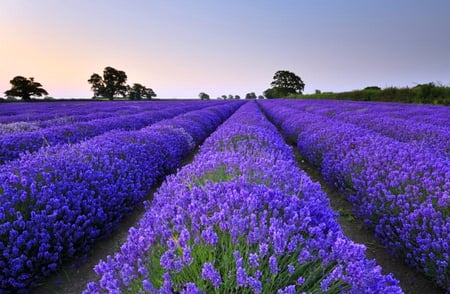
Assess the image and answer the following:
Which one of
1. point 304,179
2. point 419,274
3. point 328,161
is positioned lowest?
point 419,274

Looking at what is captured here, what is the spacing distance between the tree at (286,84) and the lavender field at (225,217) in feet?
232

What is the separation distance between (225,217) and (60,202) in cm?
195

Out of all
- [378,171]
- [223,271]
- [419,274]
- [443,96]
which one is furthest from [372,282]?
[443,96]

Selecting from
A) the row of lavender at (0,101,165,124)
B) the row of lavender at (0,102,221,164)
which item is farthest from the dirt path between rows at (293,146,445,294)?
the row of lavender at (0,101,165,124)

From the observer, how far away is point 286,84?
248 ft

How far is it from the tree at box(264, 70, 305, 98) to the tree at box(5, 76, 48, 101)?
49.8 metres

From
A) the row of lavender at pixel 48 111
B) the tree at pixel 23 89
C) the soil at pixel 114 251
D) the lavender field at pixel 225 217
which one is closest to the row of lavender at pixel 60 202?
the lavender field at pixel 225 217

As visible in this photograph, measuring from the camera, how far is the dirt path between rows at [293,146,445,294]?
2.59 meters

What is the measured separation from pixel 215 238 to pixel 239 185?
79cm

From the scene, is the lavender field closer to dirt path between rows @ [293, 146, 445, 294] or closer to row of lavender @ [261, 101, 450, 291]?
row of lavender @ [261, 101, 450, 291]

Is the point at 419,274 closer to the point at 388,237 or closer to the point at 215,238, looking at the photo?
the point at 388,237

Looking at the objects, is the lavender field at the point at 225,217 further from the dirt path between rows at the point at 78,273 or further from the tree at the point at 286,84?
the tree at the point at 286,84

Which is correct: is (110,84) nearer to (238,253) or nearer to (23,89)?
(23,89)

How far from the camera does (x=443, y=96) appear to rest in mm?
17812
